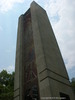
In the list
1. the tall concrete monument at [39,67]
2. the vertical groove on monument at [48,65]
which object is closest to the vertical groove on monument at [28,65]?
the tall concrete monument at [39,67]

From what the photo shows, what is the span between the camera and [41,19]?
51.7 feet

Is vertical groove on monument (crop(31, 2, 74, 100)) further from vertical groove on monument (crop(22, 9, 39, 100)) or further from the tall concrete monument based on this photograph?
vertical groove on monument (crop(22, 9, 39, 100))

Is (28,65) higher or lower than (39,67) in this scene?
higher

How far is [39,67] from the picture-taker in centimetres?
1164

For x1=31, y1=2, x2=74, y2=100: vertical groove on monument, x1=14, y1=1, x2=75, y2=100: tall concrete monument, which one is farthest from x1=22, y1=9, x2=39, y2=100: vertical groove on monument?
x1=31, y1=2, x2=74, y2=100: vertical groove on monument

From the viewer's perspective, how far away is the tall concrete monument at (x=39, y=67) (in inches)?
412

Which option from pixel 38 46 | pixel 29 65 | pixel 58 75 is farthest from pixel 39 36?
pixel 58 75

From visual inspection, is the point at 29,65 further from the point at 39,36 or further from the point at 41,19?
the point at 41,19

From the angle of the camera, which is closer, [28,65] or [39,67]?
[39,67]

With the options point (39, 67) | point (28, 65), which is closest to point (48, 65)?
point (39, 67)

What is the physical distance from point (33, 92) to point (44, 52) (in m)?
3.41

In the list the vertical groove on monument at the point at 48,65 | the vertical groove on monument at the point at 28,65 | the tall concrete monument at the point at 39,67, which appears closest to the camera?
the vertical groove on monument at the point at 48,65

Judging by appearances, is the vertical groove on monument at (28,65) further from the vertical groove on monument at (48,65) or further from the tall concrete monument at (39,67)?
the vertical groove on monument at (48,65)

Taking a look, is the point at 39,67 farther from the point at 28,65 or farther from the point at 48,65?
the point at 28,65
